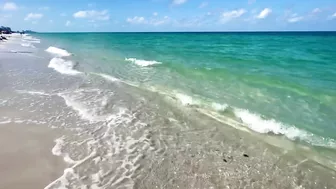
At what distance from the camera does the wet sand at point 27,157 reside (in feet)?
19.2

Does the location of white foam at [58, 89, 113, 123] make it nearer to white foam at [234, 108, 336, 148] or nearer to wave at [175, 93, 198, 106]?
wave at [175, 93, 198, 106]

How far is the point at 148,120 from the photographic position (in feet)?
32.4

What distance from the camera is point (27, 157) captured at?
22.7 ft

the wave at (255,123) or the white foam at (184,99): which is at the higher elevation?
the white foam at (184,99)

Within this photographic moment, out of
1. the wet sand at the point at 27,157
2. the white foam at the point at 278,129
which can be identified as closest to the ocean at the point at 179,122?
the white foam at the point at 278,129

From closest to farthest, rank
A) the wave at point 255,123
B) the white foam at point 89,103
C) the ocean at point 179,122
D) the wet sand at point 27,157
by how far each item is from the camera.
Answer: the wet sand at point 27,157 → the ocean at point 179,122 → the wave at point 255,123 → the white foam at point 89,103

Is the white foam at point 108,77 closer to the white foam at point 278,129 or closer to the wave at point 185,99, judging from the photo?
the wave at point 185,99

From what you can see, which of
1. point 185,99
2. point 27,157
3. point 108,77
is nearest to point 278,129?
point 185,99

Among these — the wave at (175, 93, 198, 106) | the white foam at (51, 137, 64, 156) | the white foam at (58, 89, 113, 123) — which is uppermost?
the wave at (175, 93, 198, 106)

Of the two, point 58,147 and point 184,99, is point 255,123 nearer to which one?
point 184,99

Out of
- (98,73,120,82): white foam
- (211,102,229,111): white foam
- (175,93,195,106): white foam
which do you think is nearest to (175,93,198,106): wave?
(175,93,195,106): white foam

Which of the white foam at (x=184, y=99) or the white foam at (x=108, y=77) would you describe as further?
the white foam at (x=108, y=77)

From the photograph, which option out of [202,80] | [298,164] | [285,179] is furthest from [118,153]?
[202,80]

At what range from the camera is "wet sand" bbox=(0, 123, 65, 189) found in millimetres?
5855
